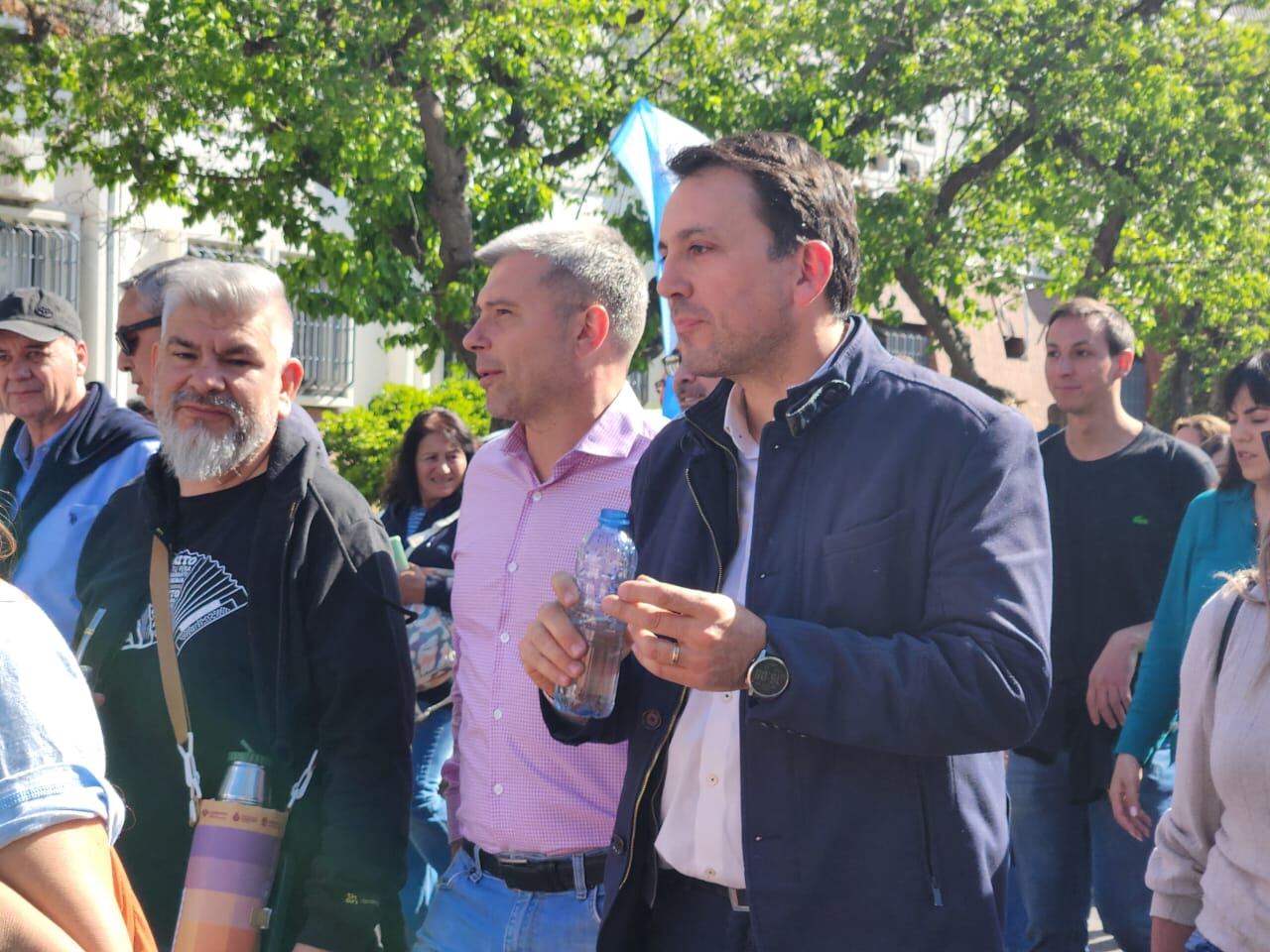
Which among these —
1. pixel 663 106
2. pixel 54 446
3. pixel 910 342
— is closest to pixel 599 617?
pixel 54 446

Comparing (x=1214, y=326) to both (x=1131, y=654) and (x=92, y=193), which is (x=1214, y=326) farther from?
(x=1131, y=654)

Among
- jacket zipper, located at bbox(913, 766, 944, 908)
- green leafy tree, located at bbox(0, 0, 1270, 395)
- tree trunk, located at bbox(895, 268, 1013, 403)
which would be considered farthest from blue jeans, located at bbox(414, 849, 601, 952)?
tree trunk, located at bbox(895, 268, 1013, 403)

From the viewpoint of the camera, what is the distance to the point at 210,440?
3.56m

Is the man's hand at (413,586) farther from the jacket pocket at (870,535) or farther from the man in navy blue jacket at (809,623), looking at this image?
the jacket pocket at (870,535)

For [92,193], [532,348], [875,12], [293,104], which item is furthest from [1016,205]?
[532,348]

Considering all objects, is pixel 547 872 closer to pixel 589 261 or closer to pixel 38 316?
pixel 589 261

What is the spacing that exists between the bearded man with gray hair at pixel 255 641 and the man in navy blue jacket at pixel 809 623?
54cm

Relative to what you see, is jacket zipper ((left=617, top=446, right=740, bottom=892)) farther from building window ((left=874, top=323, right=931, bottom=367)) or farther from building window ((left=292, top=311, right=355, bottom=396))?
building window ((left=874, top=323, right=931, bottom=367))

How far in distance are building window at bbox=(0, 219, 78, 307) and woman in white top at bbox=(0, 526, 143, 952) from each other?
54.6 feet

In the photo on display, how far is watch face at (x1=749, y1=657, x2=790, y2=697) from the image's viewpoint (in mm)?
2447

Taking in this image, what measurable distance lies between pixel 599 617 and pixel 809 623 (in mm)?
473

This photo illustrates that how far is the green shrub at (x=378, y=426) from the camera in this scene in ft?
53.0

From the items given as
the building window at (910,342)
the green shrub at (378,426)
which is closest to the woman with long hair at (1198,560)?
the green shrub at (378,426)

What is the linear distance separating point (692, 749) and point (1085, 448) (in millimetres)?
3293
